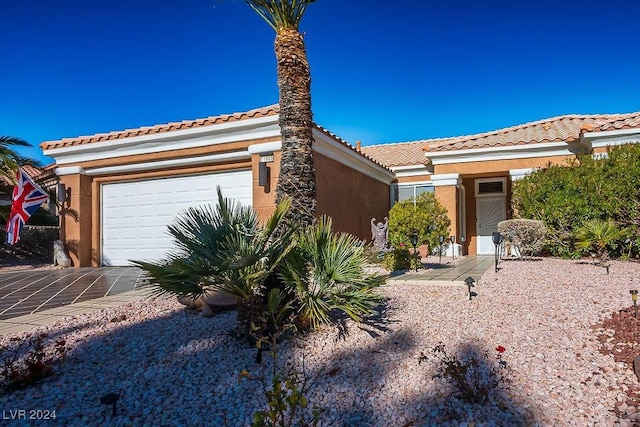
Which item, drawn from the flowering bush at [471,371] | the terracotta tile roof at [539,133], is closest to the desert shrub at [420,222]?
the terracotta tile roof at [539,133]

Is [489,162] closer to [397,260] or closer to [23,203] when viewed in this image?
[397,260]

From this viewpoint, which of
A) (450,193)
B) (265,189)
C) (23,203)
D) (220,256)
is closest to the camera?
(220,256)

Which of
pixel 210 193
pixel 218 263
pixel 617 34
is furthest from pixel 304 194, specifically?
pixel 617 34

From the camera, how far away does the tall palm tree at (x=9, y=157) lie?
1357 centimetres

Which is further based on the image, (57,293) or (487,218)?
(487,218)

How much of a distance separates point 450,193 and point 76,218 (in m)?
11.9

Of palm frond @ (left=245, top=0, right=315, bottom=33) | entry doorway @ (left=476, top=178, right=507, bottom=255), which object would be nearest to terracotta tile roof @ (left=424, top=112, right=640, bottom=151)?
entry doorway @ (left=476, top=178, right=507, bottom=255)

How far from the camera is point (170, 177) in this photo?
40.5ft

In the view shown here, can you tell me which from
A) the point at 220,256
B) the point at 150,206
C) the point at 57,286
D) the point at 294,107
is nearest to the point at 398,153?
the point at 150,206

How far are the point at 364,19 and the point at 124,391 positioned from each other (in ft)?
36.9

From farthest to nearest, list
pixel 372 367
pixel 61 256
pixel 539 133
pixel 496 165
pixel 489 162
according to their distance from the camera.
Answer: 1. pixel 539 133
2. pixel 489 162
3. pixel 496 165
4. pixel 61 256
5. pixel 372 367

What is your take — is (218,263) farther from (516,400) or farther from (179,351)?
(516,400)

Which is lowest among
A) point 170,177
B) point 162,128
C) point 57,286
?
point 57,286

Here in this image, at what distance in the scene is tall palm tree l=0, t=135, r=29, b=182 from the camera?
13.6 meters
